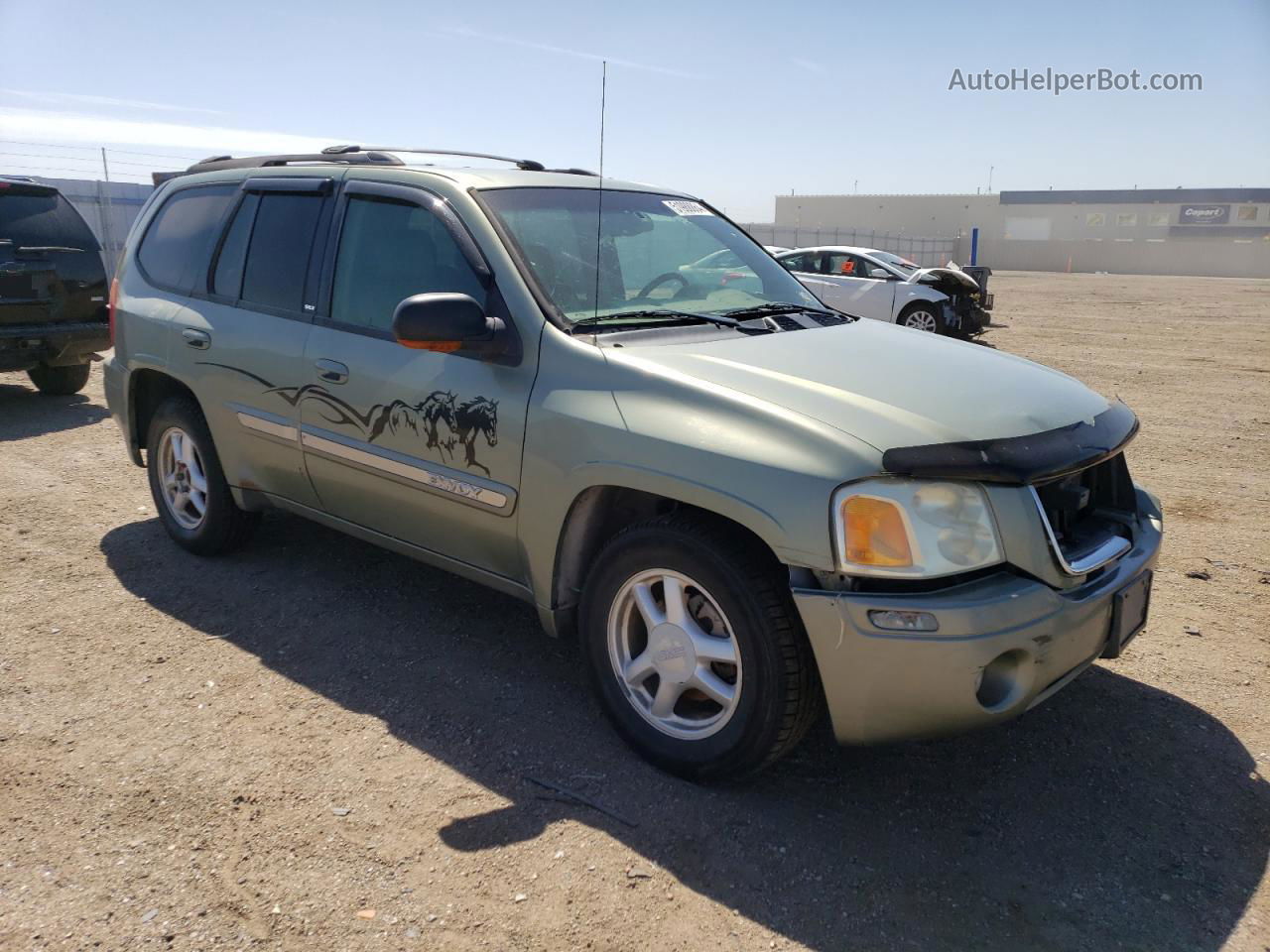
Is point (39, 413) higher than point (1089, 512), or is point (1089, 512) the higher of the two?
point (1089, 512)

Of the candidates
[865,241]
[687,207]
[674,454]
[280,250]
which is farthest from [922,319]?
[865,241]

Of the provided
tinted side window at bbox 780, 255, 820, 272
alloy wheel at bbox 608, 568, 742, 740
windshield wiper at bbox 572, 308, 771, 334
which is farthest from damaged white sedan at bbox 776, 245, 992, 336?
alloy wheel at bbox 608, 568, 742, 740

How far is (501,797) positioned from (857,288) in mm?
13350

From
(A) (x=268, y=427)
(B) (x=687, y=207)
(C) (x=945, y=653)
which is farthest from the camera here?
(B) (x=687, y=207)

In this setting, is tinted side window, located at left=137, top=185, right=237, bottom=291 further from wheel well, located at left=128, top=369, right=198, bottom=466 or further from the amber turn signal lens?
the amber turn signal lens

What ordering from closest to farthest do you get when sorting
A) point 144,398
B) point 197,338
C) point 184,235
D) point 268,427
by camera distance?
point 268,427 → point 197,338 → point 184,235 → point 144,398

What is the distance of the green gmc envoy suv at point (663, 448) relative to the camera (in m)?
2.64

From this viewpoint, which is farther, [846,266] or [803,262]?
[803,262]

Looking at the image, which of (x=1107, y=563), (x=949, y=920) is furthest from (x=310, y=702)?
(x=1107, y=563)

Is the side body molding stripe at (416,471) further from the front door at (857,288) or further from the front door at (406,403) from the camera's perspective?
the front door at (857,288)

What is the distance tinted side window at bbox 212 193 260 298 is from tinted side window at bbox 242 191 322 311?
0.04 meters

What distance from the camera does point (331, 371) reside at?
3.87 meters

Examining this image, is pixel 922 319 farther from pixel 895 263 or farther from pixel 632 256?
pixel 632 256

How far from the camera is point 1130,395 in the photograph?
33.3 ft
